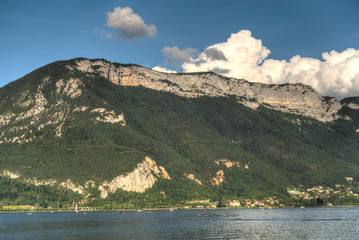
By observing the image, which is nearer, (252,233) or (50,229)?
(252,233)

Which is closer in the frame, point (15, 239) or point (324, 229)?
point (15, 239)

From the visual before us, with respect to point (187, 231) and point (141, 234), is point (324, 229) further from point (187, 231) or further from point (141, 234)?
point (141, 234)

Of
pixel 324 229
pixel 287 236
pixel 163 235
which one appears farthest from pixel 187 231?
pixel 324 229

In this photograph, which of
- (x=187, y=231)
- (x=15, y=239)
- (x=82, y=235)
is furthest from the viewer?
(x=187, y=231)

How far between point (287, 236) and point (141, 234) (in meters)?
38.3

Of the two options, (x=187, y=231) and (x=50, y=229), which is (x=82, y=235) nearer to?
(x=50, y=229)

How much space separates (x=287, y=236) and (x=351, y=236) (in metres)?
15.7

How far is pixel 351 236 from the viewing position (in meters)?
118

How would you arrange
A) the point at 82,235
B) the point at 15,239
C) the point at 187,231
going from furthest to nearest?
the point at 187,231, the point at 82,235, the point at 15,239

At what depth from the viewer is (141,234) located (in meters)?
126

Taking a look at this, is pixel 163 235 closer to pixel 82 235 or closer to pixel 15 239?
pixel 82 235

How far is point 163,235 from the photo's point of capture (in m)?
124

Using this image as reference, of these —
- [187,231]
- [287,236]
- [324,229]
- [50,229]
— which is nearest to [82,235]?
[50,229]

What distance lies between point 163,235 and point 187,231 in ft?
39.7
